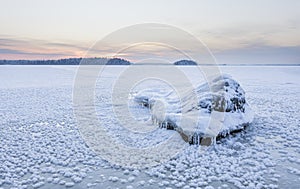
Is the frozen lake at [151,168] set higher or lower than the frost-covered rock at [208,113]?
lower

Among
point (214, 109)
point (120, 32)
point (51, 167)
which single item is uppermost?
point (120, 32)

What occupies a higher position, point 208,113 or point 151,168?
point 208,113

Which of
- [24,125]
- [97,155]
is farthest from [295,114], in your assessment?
[24,125]

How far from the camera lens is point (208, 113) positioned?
7863 mm

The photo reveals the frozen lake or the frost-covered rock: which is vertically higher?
the frost-covered rock

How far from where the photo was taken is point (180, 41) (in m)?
13.8

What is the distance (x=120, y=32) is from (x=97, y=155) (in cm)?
601

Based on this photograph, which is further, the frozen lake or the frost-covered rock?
the frost-covered rock

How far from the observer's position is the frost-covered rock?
23.1 ft

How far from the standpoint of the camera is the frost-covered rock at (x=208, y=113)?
7047 millimetres

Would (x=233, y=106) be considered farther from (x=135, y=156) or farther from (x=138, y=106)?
(x=138, y=106)

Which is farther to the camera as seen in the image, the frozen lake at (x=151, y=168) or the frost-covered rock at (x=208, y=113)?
the frost-covered rock at (x=208, y=113)

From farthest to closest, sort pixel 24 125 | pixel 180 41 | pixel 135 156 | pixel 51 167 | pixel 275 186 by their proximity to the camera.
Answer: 1. pixel 180 41
2. pixel 24 125
3. pixel 135 156
4. pixel 51 167
5. pixel 275 186

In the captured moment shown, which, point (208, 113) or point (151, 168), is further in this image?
point (208, 113)
